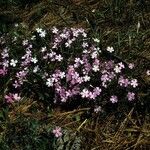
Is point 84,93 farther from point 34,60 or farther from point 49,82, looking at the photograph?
point 34,60

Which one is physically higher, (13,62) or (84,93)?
(13,62)

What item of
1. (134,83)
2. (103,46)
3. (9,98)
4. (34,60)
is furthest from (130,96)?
(9,98)

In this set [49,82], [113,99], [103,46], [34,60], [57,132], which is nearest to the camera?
[57,132]

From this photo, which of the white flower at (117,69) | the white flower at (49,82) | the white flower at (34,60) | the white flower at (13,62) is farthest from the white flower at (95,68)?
the white flower at (13,62)

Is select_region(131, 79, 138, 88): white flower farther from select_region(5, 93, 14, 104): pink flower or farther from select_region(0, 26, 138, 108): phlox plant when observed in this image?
select_region(5, 93, 14, 104): pink flower

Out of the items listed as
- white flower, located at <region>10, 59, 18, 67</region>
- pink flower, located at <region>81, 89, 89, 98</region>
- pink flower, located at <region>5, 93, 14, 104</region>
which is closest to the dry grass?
pink flower, located at <region>5, 93, 14, 104</region>

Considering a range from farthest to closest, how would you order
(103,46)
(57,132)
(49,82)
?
(103,46), (49,82), (57,132)

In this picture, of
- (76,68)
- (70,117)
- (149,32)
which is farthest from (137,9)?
(70,117)

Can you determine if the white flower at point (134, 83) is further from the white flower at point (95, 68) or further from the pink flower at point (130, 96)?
the white flower at point (95, 68)
